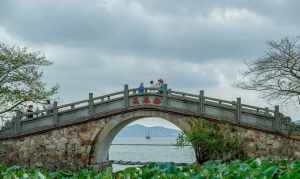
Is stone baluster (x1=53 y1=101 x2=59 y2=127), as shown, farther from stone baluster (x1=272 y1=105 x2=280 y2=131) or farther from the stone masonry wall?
stone baluster (x1=272 y1=105 x2=280 y2=131)

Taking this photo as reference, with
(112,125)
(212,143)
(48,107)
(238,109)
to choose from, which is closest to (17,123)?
(48,107)

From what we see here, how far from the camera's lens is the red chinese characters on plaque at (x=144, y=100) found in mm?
22984

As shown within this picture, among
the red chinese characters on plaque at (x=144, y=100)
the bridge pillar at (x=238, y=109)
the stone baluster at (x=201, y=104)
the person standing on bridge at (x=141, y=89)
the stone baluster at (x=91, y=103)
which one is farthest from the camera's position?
the stone baluster at (x=91, y=103)

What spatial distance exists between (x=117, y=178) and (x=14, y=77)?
2170 centimetres

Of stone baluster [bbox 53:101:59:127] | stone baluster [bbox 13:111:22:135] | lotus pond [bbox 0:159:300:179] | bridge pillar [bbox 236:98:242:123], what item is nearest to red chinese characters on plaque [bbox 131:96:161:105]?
bridge pillar [bbox 236:98:242:123]

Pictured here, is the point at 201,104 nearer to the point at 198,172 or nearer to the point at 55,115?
the point at 55,115

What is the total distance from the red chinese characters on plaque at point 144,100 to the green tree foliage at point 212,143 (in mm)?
2262

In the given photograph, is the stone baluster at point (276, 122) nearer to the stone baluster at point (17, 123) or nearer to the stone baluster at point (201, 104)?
the stone baluster at point (201, 104)

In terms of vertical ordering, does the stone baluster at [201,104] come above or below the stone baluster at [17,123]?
above

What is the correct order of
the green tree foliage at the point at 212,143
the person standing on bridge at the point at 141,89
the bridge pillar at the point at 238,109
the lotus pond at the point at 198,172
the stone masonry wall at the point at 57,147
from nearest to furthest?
the lotus pond at the point at 198,172 → the green tree foliage at the point at 212,143 → the bridge pillar at the point at 238,109 → the person standing on bridge at the point at 141,89 → the stone masonry wall at the point at 57,147

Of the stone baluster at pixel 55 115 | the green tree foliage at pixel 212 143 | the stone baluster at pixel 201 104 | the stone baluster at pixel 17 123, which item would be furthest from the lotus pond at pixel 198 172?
the stone baluster at pixel 17 123

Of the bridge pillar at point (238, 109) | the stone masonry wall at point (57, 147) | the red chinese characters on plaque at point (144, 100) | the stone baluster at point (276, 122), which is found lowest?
the stone masonry wall at point (57, 147)

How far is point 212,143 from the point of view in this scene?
20.9 meters

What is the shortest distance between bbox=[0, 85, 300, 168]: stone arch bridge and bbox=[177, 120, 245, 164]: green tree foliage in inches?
15.8
